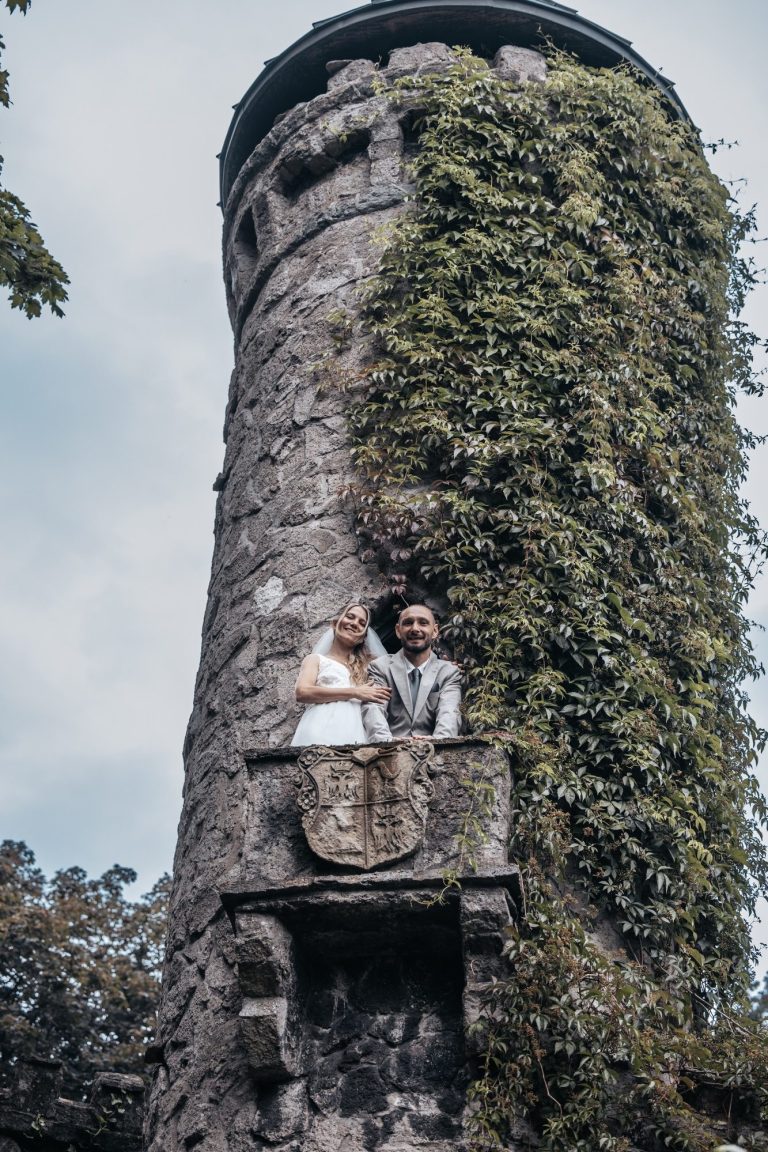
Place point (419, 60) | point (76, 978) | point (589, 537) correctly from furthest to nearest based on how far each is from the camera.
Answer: point (76, 978), point (419, 60), point (589, 537)

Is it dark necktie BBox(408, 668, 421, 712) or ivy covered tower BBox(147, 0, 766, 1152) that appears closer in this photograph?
ivy covered tower BBox(147, 0, 766, 1152)

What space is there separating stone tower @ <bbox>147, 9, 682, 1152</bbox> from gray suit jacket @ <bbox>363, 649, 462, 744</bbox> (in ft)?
1.81

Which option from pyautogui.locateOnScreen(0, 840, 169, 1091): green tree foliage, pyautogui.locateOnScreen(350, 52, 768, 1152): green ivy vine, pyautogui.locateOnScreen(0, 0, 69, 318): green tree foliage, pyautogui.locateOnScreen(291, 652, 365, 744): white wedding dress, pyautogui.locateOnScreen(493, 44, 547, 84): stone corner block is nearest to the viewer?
pyautogui.locateOnScreen(350, 52, 768, 1152): green ivy vine

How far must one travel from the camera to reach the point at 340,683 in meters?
7.69

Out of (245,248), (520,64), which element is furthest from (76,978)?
(520,64)

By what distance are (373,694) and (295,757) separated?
1.99ft

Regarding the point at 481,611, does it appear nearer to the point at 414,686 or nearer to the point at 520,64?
the point at 414,686

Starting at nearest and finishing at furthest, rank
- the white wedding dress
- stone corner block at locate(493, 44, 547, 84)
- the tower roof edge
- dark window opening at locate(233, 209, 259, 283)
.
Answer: the white wedding dress → stone corner block at locate(493, 44, 547, 84) → the tower roof edge → dark window opening at locate(233, 209, 259, 283)

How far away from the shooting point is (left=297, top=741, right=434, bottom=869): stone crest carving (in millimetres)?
6734

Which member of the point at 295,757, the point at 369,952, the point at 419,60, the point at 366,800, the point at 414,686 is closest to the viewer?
the point at 366,800

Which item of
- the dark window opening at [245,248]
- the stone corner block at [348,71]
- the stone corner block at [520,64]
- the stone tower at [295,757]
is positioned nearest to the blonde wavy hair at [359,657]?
the stone tower at [295,757]

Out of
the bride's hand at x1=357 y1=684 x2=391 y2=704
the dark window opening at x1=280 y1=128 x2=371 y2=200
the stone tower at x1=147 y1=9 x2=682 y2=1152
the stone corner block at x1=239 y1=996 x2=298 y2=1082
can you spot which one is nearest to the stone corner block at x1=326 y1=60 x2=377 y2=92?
the stone tower at x1=147 y1=9 x2=682 y2=1152

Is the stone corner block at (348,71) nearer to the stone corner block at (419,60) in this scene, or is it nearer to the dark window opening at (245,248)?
the stone corner block at (419,60)

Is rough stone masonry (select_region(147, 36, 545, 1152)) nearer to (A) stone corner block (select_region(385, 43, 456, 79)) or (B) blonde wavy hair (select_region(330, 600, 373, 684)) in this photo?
(A) stone corner block (select_region(385, 43, 456, 79))
